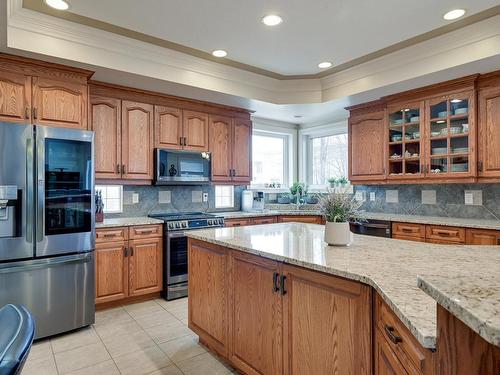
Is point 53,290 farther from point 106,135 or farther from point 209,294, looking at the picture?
point 106,135

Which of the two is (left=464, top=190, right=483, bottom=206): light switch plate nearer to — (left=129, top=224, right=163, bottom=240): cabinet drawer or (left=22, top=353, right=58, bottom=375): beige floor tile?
(left=129, top=224, right=163, bottom=240): cabinet drawer

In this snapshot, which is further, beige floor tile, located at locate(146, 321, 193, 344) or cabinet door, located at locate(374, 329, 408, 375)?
beige floor tile, located at locate(146, 321, 193, 344)

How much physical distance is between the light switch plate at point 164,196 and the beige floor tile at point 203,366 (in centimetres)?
230

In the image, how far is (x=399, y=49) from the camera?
3.39m

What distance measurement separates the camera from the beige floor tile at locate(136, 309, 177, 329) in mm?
3053

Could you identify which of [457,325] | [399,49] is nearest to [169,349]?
[457,325]

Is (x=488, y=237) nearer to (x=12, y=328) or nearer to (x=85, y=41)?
(x=12, y=328)

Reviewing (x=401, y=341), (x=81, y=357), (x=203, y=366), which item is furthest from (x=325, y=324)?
(x=81, y=357)

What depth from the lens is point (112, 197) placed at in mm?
3996

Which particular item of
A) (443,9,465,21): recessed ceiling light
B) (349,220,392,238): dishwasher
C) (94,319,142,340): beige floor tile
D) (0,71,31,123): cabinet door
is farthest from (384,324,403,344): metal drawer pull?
(0,71,31,123): cabinet door

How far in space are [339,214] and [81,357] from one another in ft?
7.12

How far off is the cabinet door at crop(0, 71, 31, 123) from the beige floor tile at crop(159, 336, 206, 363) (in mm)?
2247

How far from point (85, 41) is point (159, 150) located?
136cm

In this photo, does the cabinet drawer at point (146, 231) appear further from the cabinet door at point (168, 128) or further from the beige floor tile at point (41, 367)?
the beige floor tile at point (41, 367)
